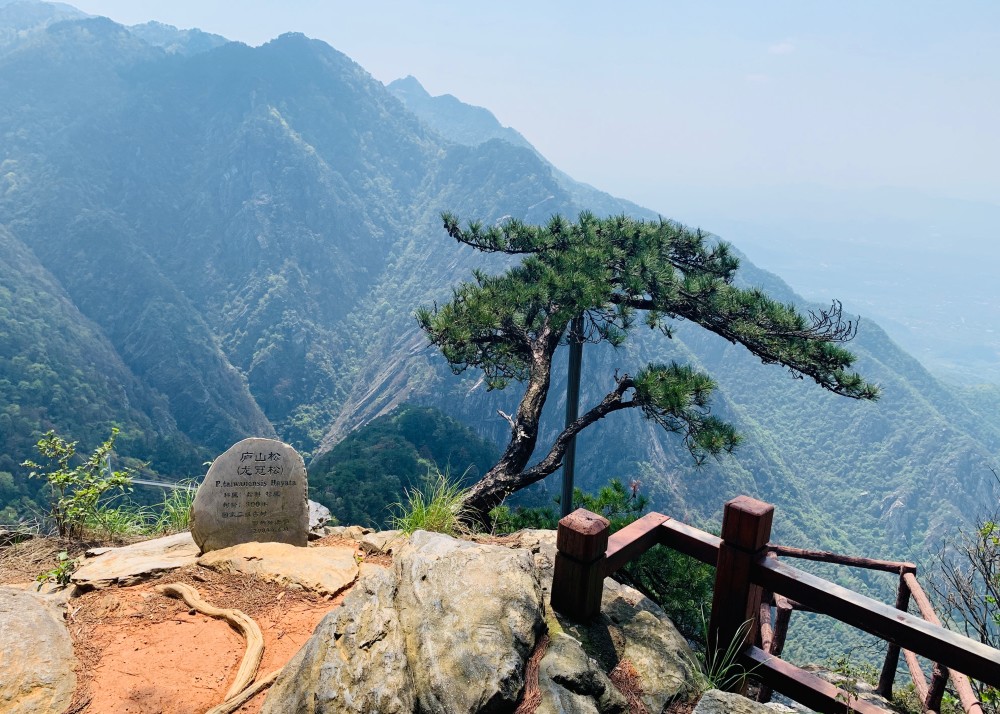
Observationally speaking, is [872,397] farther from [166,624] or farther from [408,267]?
[408,267]

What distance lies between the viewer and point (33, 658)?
3.79 metres

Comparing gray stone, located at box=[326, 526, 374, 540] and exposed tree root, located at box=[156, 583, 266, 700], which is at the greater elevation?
exposed tree root, located at box=[156, 583, 266, 700]

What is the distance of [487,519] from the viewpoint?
7898mm

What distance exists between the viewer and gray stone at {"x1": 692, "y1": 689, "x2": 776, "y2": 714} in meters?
2.89

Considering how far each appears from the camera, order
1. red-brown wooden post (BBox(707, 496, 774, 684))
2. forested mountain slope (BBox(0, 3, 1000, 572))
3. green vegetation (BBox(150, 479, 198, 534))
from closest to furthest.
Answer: red-brown wooden post (BBox(707, 496, 774, 684)), green vegetation (BBox(150, 479, 198, 534)), forested mountain slope (BBox(0, 3, 1000, 572))

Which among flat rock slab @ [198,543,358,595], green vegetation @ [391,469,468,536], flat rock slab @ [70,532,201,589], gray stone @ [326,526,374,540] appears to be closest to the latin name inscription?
flat rock slab @ [198,543,358,595]

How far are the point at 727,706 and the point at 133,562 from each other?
469cm

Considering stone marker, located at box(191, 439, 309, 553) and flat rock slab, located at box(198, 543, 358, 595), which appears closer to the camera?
flat rock slab, located at box(198, 543, 358, 595)

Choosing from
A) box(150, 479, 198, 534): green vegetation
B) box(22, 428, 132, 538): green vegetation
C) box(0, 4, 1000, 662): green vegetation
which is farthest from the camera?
box(0, 4, 1000, 662): green vegetation

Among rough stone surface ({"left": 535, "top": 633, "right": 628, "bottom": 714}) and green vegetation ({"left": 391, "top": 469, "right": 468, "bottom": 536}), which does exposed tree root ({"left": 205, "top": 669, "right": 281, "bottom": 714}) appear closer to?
rough stone surface ({"left": 535, "top": 633, "right": 628, "bottom": 714})

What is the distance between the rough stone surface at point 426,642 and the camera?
9.27 ft

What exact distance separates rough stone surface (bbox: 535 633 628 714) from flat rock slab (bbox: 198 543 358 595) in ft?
8.10

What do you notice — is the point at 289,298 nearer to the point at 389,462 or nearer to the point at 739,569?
the point at 389,462

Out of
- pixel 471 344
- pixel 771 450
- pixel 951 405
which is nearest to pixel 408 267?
pixel 771 450
